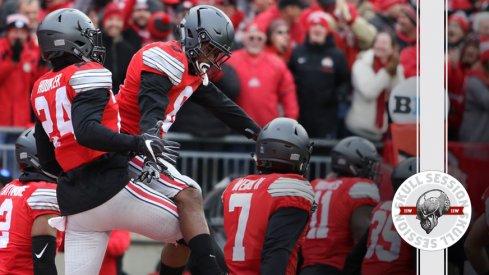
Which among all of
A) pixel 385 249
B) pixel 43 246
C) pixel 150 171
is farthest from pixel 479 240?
pixel 43 246

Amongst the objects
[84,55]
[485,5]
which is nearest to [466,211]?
[485,5]

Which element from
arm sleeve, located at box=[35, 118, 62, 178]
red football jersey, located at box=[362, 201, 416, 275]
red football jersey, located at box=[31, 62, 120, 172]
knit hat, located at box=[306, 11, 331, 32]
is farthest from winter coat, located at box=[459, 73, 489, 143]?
knit hat, located at box=[306, 11, 331, 32]

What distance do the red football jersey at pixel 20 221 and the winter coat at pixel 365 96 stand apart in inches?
63.9

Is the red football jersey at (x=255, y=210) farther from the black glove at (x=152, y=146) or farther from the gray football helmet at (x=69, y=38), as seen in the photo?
the gray football helmet at (x=69, y=38)

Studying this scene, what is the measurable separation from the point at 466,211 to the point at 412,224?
0.19 metres

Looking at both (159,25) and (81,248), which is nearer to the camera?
(81,248)

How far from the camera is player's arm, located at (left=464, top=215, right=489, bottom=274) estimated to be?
411cm

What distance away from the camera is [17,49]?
7.93 m

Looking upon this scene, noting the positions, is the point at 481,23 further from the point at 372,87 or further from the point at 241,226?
the point at 372,87

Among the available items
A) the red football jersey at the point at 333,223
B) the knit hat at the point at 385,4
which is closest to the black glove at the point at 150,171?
the red football jersey at the point at 333,223

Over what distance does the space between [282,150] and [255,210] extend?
290 mm

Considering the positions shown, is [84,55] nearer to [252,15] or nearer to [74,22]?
[74,22]

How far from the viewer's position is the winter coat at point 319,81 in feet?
25.2

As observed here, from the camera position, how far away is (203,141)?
780 centimetres
